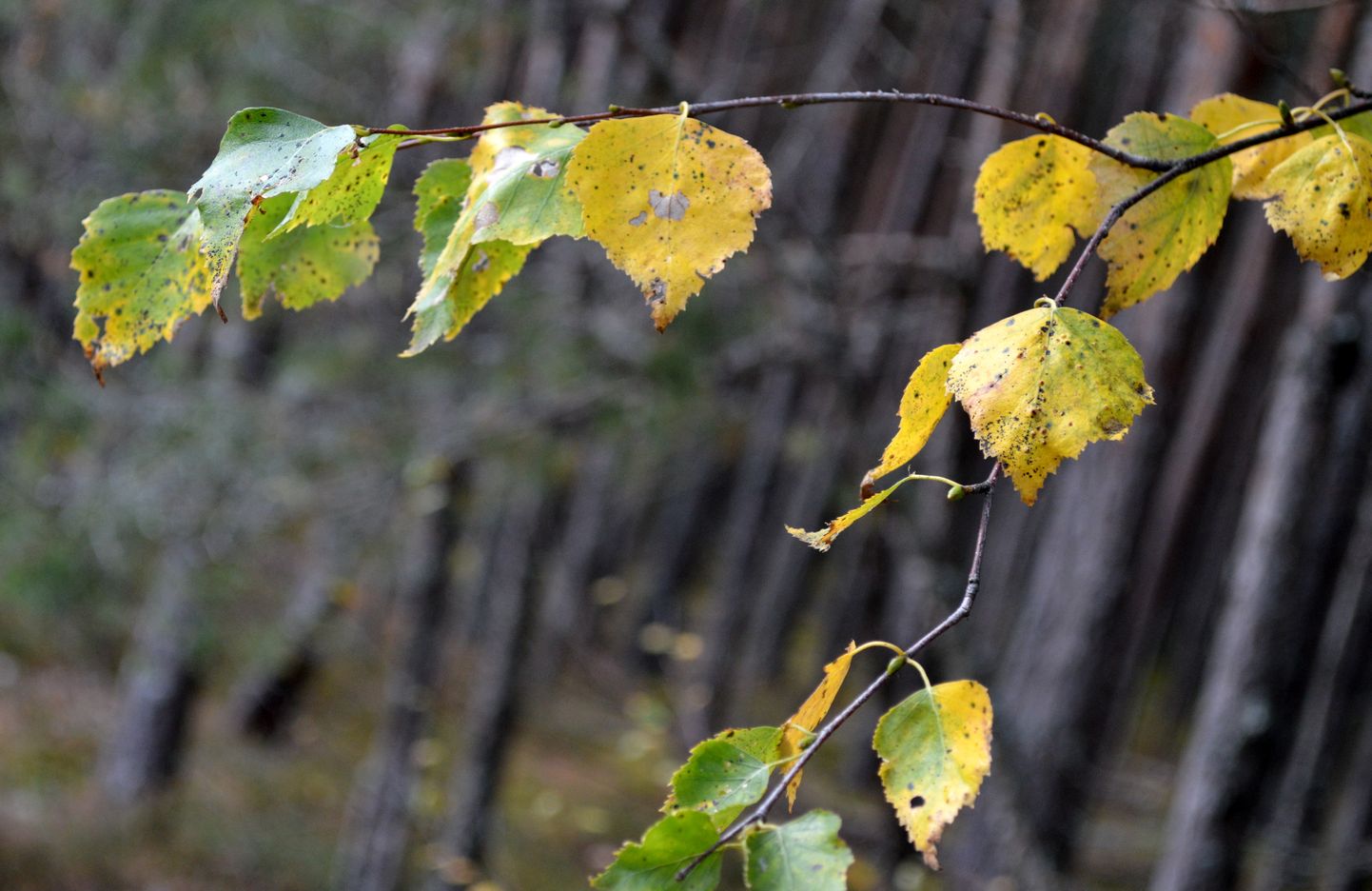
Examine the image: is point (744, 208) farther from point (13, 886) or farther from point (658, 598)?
point (658, 598)

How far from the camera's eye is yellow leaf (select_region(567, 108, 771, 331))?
868mm

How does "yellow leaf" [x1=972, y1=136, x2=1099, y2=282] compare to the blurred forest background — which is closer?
"yellow leaf" [x1=972, y1=136, x2=1099, y2=282]

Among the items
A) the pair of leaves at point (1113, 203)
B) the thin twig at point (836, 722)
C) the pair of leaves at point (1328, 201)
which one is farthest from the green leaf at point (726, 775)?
the pair of leaves at point (1328, 201)

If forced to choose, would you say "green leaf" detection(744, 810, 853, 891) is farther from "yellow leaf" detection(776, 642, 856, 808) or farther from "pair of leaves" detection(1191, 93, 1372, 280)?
"pair of leaves" detection(1191, 93, 1372, 280)

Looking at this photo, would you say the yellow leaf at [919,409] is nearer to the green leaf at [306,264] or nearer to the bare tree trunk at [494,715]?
the green leaf at [306,264]

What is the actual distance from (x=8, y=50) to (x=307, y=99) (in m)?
2.99

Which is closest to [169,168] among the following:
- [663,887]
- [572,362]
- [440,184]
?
[572,362]

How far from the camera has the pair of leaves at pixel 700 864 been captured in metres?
0.77

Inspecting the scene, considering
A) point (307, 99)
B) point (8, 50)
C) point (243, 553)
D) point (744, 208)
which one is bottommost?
point (744, 208)

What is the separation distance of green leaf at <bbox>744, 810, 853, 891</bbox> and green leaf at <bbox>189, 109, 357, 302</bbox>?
0.57 metres

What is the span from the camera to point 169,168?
17.0ft

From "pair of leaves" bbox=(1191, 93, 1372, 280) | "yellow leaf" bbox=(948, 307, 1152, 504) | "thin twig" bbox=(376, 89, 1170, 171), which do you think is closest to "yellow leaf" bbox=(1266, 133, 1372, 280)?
"pair of leaves" bbox=(1191, 93, 1372, 280)

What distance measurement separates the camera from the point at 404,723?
20.3 feet

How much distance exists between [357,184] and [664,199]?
255mm
